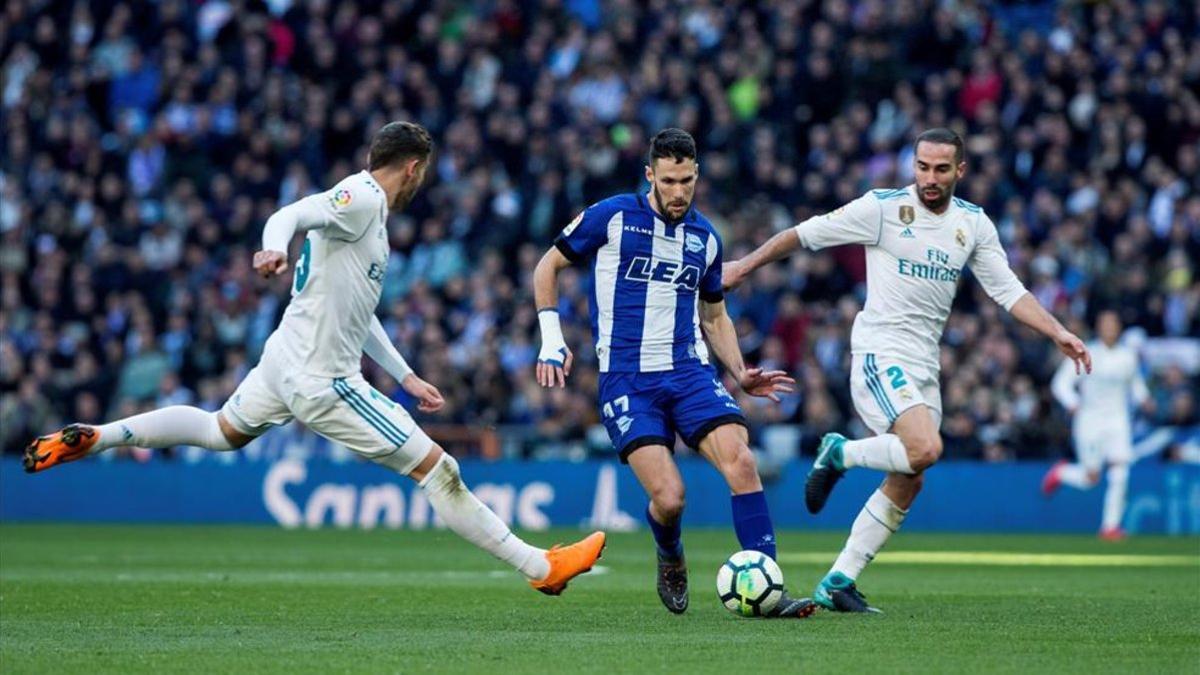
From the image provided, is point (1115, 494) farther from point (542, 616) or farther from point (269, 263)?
point (269, 263)

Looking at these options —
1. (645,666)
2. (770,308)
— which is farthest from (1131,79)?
(645,666)

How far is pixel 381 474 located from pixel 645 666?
16.1 meters

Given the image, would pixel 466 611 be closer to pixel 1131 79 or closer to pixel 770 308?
pixel 770 308

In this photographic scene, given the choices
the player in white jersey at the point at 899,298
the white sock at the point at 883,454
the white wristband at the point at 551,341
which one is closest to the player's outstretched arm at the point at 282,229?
the white wristband at the point at 551,341

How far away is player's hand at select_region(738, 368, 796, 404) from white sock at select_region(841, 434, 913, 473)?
1.86 feet

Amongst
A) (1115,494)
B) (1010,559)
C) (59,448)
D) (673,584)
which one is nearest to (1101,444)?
(1115,494)

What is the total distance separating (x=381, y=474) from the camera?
2444 centimetres

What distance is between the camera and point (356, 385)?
424 inches

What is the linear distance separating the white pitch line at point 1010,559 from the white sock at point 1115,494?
346 centimetres

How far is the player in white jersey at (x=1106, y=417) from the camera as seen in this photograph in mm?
22312

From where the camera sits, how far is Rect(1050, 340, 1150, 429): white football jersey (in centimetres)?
2269

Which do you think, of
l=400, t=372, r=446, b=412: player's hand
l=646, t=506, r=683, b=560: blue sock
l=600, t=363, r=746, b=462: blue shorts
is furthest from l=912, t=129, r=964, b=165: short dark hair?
l=400, t=372, r=446, b=412: player's hand

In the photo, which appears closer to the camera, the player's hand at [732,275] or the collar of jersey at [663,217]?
the collar of jersey at [663,217]

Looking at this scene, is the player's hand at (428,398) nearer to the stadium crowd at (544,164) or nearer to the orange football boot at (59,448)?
the orange football boot at (59,448)
